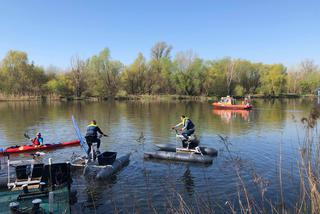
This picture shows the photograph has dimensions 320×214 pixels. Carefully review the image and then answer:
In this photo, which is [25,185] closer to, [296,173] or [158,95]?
[296,173]

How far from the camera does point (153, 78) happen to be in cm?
7425

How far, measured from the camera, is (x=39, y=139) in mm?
15539

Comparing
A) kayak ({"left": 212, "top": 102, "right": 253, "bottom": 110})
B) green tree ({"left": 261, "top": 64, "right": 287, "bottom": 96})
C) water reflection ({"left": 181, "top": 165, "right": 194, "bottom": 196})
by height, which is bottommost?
water reflection ({"left": 181, "top": 165, "right": 194, "bottom": 196})

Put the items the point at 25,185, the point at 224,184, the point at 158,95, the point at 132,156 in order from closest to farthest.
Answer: the point at 25,185 < the point at 224,184 < the point at 132,156 < the point at 158,95

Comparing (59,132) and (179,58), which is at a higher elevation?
(179,58)

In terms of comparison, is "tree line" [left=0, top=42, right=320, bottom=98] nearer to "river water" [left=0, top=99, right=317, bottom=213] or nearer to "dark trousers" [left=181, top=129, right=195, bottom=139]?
"river water" [left=0, top=99, right=317, bottom=213]

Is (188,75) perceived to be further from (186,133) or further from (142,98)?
(186,133)

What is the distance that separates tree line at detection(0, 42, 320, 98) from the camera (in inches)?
2474

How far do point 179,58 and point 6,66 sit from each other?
42932 millimetres

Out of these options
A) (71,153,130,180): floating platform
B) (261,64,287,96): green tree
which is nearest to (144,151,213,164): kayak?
(71,153,130,180): floating platform

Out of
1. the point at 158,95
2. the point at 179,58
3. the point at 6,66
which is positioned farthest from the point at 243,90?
the point at 6,66

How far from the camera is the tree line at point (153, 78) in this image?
62.8 meters

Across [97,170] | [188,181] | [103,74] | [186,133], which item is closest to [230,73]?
[103,74]

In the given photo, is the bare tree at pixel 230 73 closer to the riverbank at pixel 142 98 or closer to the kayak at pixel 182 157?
the riverbank at pixel 142 98
